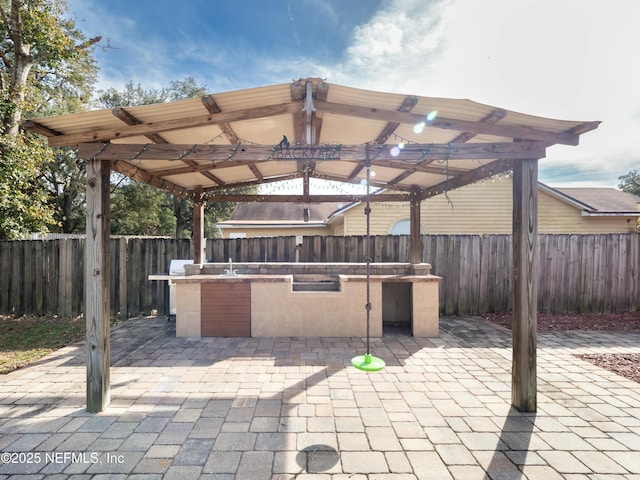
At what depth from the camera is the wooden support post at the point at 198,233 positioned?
19.8 ft

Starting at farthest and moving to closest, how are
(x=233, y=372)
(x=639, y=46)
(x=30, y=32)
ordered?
(x=30, y=32)
(x=639, y=46)
(x=233, y=372)

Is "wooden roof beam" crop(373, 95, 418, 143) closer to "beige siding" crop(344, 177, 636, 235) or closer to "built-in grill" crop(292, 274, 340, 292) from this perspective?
"built-in grill" crop(292, 274, 340, 292)

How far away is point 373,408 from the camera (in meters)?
2.79

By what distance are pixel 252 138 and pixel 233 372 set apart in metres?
2.82

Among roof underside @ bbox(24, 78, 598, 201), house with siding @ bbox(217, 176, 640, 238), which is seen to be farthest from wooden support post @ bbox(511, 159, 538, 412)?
house with siding @ bbox(217, 176, 640, 238)

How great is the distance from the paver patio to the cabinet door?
675mm

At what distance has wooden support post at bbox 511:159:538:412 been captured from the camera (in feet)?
9.23

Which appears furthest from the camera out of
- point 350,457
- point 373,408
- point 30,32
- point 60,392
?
point 30,32

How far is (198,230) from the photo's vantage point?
613 centimetres

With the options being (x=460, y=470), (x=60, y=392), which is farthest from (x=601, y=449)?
(x=60, y=392)

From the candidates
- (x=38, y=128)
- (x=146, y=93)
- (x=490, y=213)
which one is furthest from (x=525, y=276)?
(x=146, y=93)

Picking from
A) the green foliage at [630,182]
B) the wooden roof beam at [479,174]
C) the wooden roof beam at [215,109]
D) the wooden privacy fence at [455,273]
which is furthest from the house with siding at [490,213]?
the green foliage at [630,182]

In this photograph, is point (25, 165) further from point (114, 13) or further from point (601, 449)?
point (601, 449)

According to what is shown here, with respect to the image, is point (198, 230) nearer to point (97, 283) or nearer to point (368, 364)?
point (97, 283)
